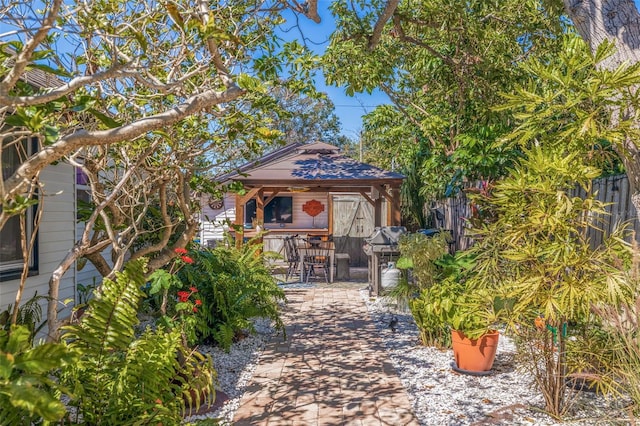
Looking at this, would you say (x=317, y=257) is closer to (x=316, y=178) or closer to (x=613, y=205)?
(x=316, y=178)

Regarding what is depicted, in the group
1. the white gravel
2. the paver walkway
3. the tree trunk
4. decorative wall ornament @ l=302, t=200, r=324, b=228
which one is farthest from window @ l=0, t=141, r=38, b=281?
decorative wall ornament @ l=302, t=200, r=324, b=228

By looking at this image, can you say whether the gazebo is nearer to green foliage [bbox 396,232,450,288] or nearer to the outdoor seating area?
the outdoor seating area

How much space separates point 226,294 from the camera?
5.25 meters

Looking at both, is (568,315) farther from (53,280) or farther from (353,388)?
(53,280)

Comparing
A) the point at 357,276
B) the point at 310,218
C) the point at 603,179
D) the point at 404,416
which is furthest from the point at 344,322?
the point at 310,218

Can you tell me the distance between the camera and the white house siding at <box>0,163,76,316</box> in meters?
5.14

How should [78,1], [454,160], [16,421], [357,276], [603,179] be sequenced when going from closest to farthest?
[16,421], [78,1], [603,179], [454,160], [357,276]

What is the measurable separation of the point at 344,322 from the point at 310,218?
29.2 ft

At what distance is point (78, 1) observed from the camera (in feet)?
9.45

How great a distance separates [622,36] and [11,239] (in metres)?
5.65

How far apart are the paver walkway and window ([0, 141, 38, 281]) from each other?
2.61 metres

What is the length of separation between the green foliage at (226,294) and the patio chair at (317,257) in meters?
4.05

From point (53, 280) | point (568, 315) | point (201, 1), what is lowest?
point (568, 315)

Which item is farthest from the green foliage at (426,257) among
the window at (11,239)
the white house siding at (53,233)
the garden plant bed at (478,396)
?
the window at (11,239)
